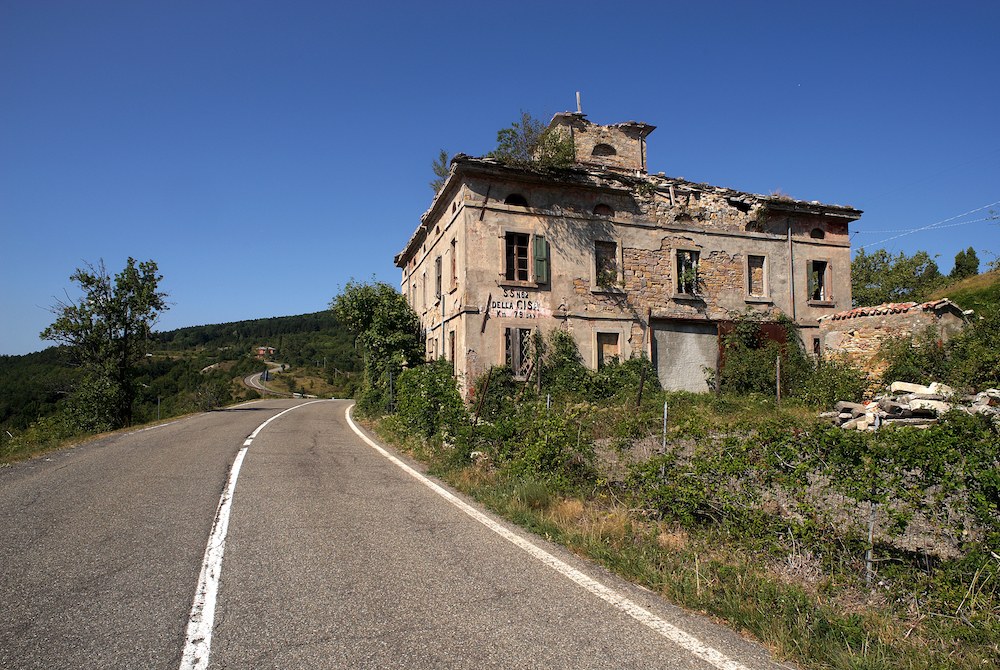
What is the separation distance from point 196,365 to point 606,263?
91.0 m

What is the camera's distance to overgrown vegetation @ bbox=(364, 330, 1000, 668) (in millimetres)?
3574

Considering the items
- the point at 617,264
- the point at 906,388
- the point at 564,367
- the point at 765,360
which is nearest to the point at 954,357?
the point at 906,388

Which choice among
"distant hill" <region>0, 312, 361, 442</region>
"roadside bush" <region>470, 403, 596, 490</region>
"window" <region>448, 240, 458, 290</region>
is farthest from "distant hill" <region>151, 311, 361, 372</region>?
"roadside bush" <region>470, 403, 596, 490</region>

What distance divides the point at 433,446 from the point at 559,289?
8.84 metres

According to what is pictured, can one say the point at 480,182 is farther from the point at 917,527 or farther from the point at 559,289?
the point at 917,527

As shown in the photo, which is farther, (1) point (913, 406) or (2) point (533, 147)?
(2) point (533, 147)

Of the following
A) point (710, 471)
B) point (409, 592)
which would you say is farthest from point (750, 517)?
point (409, 592)

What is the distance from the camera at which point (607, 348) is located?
19391mm

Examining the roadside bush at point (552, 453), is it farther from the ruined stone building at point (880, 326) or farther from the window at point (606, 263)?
the ruined stone building at point (880, 326)

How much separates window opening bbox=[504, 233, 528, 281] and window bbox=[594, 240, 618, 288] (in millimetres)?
2352

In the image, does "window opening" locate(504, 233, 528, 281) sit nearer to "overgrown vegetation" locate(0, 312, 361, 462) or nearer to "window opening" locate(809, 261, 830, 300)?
"window opening" locate(809, 261, 830, 300)

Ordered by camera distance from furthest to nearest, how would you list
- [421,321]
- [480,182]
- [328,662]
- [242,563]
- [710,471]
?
[421,321] → [480,182] → [710,471] → [242,563] → [328,662]

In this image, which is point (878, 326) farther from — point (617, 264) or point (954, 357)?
point (617, 264)

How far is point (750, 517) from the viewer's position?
5.09 m
